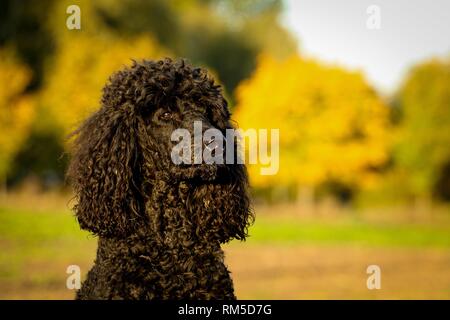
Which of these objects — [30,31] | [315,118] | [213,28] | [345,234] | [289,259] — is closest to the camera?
[289,259]

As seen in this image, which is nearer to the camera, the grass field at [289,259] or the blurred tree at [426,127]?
the grass field at [289,259]

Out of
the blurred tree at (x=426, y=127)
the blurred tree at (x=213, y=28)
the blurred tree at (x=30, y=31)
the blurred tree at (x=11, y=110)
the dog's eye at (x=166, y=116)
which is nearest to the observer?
the dog's eye at (x=166, y=116)

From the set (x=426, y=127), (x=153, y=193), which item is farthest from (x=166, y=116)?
(x=426, y=127)

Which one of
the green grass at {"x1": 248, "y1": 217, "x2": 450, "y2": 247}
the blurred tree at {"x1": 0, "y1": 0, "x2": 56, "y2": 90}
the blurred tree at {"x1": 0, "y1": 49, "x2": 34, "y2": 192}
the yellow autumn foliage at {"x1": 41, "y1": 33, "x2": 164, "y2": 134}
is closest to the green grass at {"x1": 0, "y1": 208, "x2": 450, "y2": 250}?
the green grass at {"x1": 248, "y1": 217, "x2": 450, "y2": 247}

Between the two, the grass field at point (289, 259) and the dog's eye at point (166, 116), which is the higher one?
the grass field at point (289, 259)

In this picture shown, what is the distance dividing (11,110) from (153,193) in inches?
1031

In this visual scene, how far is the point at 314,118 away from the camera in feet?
121

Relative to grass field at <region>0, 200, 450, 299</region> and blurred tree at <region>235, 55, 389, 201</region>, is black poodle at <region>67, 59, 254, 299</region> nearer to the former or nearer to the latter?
grass field at <region>0, 200, 450, 299</region>

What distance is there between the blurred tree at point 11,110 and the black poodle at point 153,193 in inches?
981

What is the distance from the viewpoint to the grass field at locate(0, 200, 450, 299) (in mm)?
11461

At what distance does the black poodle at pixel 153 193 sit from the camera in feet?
13.8

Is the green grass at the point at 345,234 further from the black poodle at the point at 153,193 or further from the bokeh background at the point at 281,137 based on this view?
the black poodle at the point at 153,193

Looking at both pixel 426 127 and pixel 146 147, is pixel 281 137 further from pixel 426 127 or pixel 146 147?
pixel 146 147

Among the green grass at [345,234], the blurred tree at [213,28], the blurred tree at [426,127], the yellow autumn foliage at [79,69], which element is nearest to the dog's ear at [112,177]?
the green grass at [345,234]
